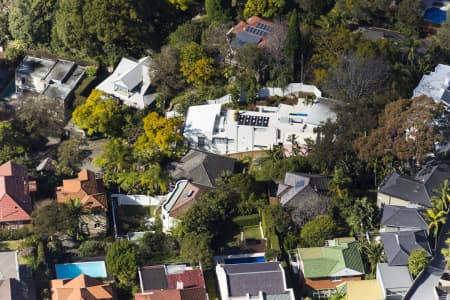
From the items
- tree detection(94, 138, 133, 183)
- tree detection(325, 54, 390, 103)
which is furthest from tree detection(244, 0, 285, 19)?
tree detection(94, 138, 133, 183)

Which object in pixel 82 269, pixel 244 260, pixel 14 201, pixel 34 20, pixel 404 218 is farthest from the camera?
pixel 34 20

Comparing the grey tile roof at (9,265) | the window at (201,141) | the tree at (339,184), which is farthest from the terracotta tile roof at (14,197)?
the tree at (339,184)

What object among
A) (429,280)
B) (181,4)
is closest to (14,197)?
(181,4)

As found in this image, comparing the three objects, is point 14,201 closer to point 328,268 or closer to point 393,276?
point 328,268

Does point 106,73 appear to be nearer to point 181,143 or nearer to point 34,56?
point 34,56

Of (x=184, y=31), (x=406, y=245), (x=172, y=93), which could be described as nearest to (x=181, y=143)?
(x=172, y=93)
